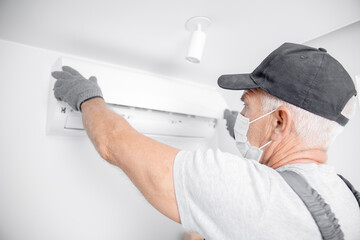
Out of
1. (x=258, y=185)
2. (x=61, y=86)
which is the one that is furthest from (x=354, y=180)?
(x=61, y=86)

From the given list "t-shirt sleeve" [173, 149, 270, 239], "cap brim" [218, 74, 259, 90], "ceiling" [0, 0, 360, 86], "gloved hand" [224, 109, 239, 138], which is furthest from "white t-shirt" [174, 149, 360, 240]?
"gloved hand" [224, 109, 239, 138]

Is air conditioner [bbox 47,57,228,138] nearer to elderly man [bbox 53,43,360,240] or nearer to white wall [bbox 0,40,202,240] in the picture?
white wall [bbox 0,40,202,240]

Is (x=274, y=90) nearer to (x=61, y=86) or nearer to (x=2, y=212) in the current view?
(x=61, y=86)

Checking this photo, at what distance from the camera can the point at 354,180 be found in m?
0.87

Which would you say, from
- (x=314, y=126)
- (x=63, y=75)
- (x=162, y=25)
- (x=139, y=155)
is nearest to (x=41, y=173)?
(x=63, y=75)

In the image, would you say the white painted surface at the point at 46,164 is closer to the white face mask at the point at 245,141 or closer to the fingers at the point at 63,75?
the fingers at the point at 63,75

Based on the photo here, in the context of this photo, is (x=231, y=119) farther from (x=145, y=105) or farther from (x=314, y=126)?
(x=314, y=126)

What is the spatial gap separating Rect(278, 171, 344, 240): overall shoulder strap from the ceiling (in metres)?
0.53

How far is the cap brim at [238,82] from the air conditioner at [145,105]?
0.37 meters

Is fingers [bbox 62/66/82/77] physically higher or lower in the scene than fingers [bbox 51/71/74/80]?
higher

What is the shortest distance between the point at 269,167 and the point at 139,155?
1.04ft

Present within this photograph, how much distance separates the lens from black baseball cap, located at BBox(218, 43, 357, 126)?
535 millimetres

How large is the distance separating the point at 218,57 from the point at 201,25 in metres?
0.28

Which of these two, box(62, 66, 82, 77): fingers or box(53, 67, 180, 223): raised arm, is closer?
box(53, 67, 180, 223): raised arm
